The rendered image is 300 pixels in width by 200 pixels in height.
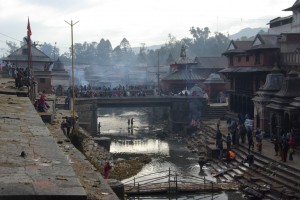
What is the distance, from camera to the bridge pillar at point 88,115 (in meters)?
50.9

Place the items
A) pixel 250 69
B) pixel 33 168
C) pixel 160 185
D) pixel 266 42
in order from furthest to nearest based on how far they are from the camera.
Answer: pixel 250 69, pixel 266 42, pixel 160 185, pixel 33 168

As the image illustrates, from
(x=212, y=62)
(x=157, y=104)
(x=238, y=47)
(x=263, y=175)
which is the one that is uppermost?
(x=238, y=47)

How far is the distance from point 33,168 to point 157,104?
48.6 m

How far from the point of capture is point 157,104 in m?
55.4

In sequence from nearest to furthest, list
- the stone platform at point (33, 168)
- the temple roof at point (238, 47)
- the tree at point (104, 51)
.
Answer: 1. the stone platform at point (33, 168)
2. the temple roof at point (238, 47)
3. the tree at point (104, 51)

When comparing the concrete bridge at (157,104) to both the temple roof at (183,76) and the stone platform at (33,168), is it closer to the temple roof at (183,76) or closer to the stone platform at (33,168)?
the temple roof at (183,76)

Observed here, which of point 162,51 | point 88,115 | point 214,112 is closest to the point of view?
point 88,115

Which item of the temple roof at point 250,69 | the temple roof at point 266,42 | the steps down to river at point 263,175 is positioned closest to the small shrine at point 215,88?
the temple roof at point 250,69

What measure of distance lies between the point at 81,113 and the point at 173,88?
18229mm

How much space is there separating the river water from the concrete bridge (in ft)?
10.2

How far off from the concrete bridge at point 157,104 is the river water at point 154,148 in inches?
122

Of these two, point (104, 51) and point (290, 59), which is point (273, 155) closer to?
point (290, 59)

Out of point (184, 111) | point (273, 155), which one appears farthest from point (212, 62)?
point (273, 155)

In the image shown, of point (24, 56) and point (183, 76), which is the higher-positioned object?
point (24, 56)
